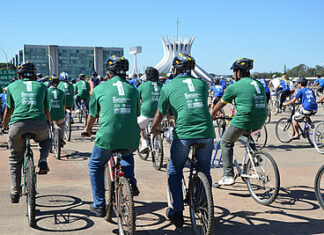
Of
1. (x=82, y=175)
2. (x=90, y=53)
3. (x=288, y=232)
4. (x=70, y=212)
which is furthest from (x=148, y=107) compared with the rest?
(x=90, y=53)

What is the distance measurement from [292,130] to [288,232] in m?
6.39

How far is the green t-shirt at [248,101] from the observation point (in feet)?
17.1

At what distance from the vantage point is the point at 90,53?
145m

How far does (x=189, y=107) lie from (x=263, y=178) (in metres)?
1.90

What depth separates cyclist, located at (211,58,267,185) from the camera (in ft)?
17.1

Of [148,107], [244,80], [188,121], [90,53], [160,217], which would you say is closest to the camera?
[188,121]

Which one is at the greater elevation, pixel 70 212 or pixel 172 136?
pixel 172 136

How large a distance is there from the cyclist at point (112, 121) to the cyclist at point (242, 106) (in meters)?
1.73

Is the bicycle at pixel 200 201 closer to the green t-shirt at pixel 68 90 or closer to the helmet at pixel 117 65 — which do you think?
the helmet at pixel 117 65

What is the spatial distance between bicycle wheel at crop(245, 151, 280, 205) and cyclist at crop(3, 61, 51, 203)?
2974mm

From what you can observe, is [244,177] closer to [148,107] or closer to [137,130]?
[137,130]

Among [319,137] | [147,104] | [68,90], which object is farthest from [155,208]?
[68,90]

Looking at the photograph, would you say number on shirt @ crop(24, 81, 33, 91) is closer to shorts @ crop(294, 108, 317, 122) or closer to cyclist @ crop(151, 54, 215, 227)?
cyclist @ crop(151, 54, 215, 227)

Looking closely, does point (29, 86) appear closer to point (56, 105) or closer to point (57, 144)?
point (56, 105)
